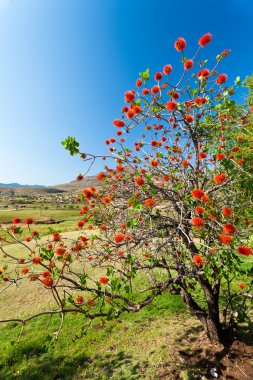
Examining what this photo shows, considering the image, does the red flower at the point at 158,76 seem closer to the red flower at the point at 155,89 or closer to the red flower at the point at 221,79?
the red flower at the point at 155,89

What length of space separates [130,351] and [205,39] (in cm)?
651

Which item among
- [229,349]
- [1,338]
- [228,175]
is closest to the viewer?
[228,175]

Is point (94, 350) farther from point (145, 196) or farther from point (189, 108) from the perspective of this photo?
point (189, 108)

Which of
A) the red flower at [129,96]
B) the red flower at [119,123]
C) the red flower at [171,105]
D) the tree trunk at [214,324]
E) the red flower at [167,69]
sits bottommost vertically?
the tree trunk at [214,324]

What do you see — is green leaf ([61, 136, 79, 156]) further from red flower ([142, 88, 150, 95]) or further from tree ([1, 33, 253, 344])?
red flower ([142, 88, 150, 95])

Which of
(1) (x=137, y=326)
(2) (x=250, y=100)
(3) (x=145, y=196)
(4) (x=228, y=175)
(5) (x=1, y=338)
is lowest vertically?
(5) (x=1, y=338)

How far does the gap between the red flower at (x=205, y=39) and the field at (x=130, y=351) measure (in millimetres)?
4065

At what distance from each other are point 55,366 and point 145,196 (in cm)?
459

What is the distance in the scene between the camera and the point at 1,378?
17.4 ft

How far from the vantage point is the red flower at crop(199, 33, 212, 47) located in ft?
12.1

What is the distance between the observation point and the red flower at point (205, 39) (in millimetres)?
3689

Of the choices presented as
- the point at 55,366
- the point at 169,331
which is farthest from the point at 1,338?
the point at 169,331

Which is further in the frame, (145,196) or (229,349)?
(229,349)

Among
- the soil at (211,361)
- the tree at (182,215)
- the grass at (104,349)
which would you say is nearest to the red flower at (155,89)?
the tree at (182,215)
